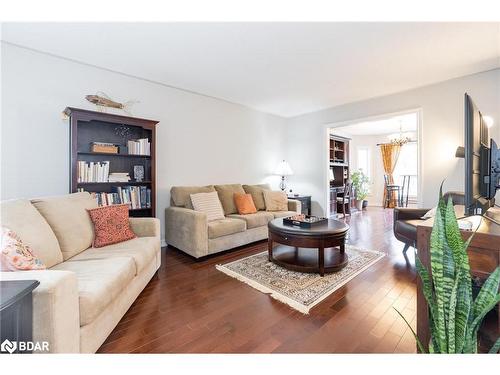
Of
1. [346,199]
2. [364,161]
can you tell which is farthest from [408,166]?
[346,199]

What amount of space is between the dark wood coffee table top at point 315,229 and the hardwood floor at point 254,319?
0.51 meters

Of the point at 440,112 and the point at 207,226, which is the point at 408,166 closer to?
the point at 440,112

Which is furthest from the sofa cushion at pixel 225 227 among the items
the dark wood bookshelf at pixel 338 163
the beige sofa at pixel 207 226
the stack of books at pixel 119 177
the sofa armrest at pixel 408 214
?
the dark wood bookshelf at pixel 338 163

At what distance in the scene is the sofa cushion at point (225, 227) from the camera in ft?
9.57

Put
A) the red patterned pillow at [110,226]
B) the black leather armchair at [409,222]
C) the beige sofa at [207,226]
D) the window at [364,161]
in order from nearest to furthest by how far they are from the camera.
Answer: the red patterned pillow at [110,226]
the black leather armchair at [409,222]
the beige sofa at [207,226]
the window at [364,161]

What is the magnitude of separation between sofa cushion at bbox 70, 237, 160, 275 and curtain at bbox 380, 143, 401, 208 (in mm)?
7490

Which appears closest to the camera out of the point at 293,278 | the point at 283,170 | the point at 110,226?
the point at 110,226

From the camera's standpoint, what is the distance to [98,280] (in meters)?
1.41

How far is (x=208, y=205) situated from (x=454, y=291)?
9.34ft

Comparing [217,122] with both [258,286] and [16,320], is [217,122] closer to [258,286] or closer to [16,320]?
[258,286]

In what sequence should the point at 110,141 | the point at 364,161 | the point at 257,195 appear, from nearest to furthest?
1. the point at 110,141
2. the point at 257,195
3. the point at 364,161

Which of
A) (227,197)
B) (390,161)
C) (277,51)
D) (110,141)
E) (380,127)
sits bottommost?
(227,197)

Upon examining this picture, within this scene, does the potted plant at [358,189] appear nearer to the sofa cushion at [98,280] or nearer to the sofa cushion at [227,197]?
the sofa cushion at [227,197]

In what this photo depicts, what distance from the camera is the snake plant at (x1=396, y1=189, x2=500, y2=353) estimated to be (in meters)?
0.83
